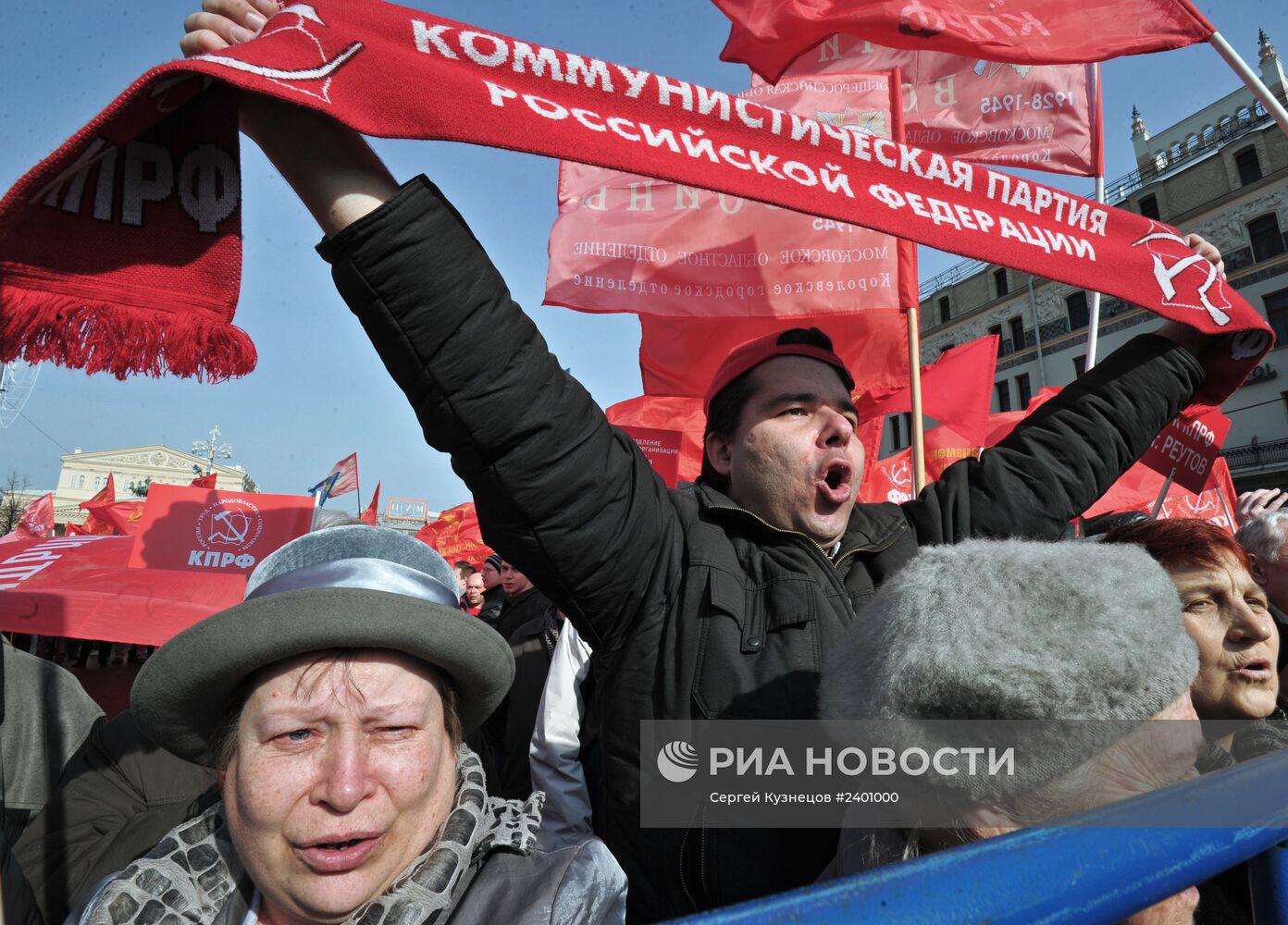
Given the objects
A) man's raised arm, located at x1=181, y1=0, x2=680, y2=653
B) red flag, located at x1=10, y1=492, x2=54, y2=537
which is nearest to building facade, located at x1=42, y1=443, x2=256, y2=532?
red flag, located at x1=10, y1=492, x2=54, y2=537

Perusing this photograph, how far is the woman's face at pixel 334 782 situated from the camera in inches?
48.0

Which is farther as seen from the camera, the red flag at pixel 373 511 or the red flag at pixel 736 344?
the red flag at pixel 373 511

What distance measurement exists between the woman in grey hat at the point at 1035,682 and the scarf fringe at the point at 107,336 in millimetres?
1034

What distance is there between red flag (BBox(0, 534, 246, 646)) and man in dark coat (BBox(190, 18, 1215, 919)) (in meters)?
2.30

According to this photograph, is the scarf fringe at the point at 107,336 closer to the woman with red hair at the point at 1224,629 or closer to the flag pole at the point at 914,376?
the woman with red hair at the point at 1224,629

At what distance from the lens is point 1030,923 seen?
64 centimetres

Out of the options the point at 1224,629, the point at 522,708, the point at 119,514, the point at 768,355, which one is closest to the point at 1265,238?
the point at 1224,629

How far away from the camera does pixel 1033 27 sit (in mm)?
3363

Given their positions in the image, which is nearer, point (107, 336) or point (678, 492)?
point (107, 336)

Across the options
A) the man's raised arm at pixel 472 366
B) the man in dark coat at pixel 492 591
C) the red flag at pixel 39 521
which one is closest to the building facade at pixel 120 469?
the red flag at pixel 39 521

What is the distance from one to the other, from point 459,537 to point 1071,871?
29.5 ft

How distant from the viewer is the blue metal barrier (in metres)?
0.60

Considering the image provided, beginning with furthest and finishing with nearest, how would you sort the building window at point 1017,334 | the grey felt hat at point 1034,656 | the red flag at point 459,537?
the building window at point 1017,334 → the red flag at point 459,537 → the grey felt hat at point 1034,656

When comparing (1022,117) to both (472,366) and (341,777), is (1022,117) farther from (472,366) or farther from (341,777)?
(341,777)
